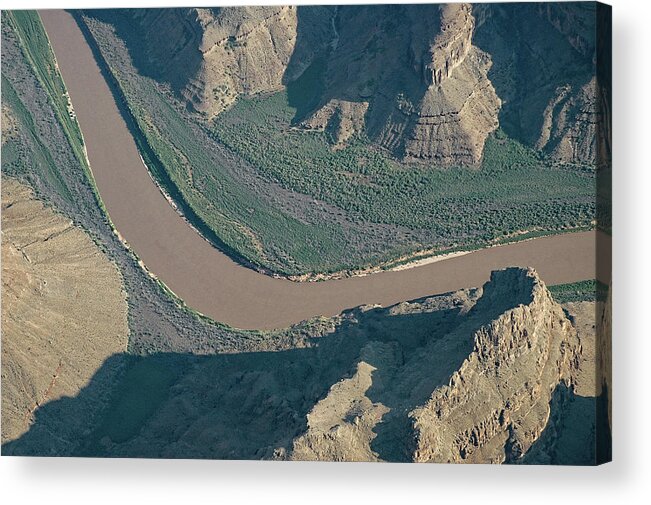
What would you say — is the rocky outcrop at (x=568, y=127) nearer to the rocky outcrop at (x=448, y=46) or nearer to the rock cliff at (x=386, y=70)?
the rock cliff at (x=386, y=70)

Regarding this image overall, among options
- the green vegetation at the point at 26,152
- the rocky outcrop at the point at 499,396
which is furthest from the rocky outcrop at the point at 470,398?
the green vegetation at the point at 26,152

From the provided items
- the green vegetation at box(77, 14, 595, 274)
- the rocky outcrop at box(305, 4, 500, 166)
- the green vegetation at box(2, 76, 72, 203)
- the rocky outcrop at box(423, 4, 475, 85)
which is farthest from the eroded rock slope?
the rocky outcrop at box(423, 4, 475, 85)

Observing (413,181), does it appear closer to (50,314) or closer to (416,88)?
(416,88)

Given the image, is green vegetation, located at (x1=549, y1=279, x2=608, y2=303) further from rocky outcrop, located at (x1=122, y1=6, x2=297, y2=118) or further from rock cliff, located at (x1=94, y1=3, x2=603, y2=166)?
rocky outcrop, located at (x1=122, y1=6, x2=297, y2=118)

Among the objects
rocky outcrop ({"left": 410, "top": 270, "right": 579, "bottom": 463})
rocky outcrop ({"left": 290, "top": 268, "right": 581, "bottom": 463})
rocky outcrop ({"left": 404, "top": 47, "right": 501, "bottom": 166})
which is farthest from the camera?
rocky outcrop ({"left": 404, "top": 47, "right": 501, "bottom": 166})

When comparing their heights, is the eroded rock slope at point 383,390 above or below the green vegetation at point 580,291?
below

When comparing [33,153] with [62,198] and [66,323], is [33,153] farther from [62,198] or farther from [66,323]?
[66,323]

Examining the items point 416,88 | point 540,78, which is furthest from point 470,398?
point 416,88
